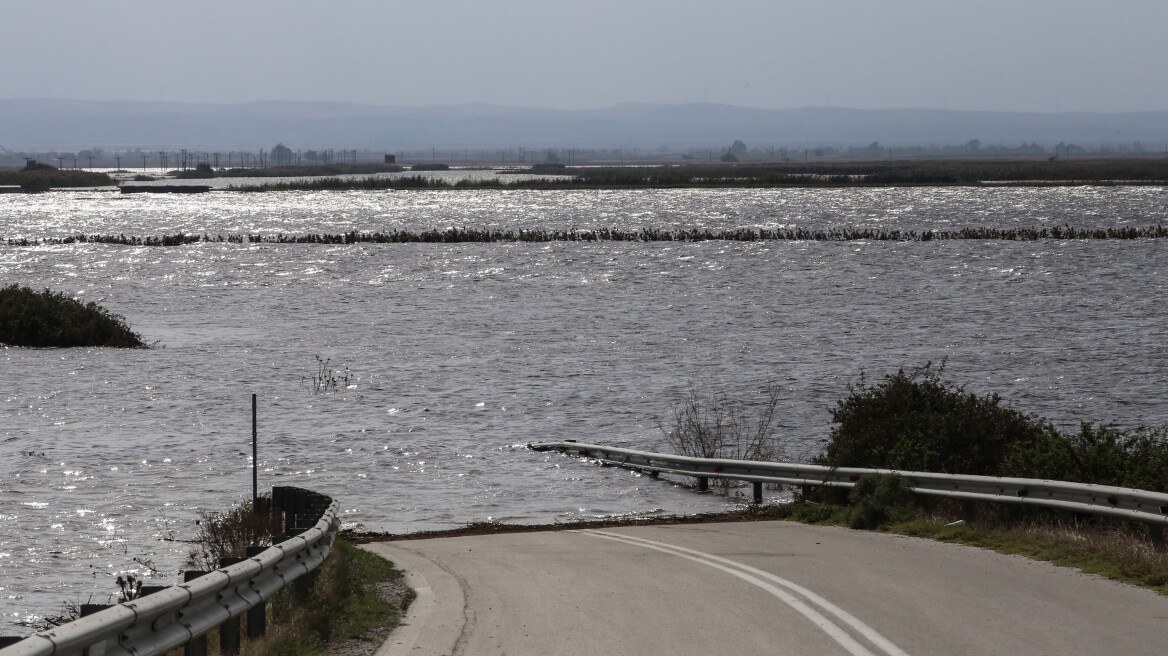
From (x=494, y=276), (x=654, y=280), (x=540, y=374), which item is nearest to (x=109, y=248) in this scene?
(x=494, y=276)

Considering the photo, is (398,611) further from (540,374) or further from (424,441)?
(540,374)

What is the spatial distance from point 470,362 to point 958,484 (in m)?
27.9

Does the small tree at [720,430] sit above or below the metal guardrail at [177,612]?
below

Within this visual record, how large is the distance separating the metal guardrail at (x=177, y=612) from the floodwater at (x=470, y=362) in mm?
6605

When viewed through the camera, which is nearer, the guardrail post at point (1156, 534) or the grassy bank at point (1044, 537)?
the grassy bank at point (1044, 537)

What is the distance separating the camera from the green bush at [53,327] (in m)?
47.0

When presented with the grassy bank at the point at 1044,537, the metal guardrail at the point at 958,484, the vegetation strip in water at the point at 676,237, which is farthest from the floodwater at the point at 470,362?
the grassy bank at the point at 1044,537

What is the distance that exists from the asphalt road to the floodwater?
21.0 feet

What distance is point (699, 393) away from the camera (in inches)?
1453

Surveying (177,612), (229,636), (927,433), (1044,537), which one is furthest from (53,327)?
(177,612)

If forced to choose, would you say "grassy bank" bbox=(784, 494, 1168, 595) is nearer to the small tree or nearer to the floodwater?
the floodwater

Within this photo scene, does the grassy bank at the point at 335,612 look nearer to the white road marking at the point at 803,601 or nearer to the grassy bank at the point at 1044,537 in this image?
the white road marking at the point at 803,601

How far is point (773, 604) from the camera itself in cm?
1171

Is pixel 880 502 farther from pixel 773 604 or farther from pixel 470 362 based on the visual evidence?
pixel 470 362
